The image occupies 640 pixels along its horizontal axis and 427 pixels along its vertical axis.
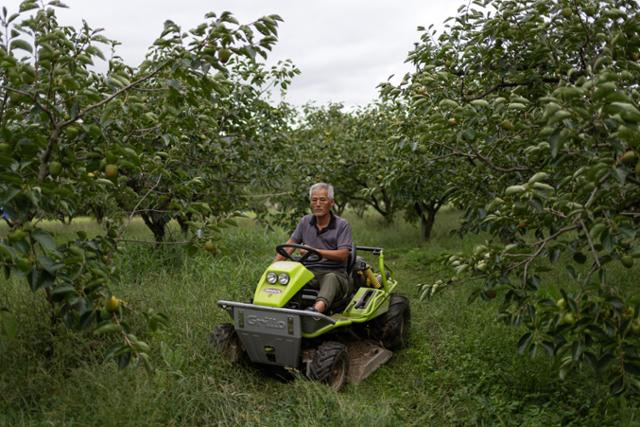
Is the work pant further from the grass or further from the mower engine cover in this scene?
the grass

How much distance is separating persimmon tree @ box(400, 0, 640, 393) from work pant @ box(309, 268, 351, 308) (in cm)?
109

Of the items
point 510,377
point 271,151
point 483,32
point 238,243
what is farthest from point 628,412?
point 238,243

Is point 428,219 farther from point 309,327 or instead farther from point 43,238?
point 43,238

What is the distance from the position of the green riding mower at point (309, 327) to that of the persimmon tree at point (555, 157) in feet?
3.55

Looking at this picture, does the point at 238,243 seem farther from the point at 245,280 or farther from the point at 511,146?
the point at 511,146

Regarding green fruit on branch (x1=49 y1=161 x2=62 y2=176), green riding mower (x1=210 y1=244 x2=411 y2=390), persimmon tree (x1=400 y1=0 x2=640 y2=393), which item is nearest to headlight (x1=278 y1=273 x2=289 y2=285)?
green riding mower (x1=210 y1=244 x2=411 y2=390)

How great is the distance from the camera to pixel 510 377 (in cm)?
399

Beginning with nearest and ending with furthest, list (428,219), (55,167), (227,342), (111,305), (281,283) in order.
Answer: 1. (111,305)
2. (55,167)
3. (281,283)
4. (227,342)
5. (428,219)

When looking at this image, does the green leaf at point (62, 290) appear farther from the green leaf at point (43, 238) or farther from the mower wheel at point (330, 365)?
the mower wheel at point (330, 365)

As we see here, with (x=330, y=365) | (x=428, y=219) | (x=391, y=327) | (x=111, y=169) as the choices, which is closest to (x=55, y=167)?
(x=111, y=169)

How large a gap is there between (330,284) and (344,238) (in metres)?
0.46

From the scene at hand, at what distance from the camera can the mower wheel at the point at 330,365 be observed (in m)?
3.89

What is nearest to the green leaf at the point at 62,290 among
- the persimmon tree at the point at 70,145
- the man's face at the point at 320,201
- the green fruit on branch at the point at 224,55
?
the persimmon tree at the point at 70,145

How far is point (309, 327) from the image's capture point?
3957 millimetres
